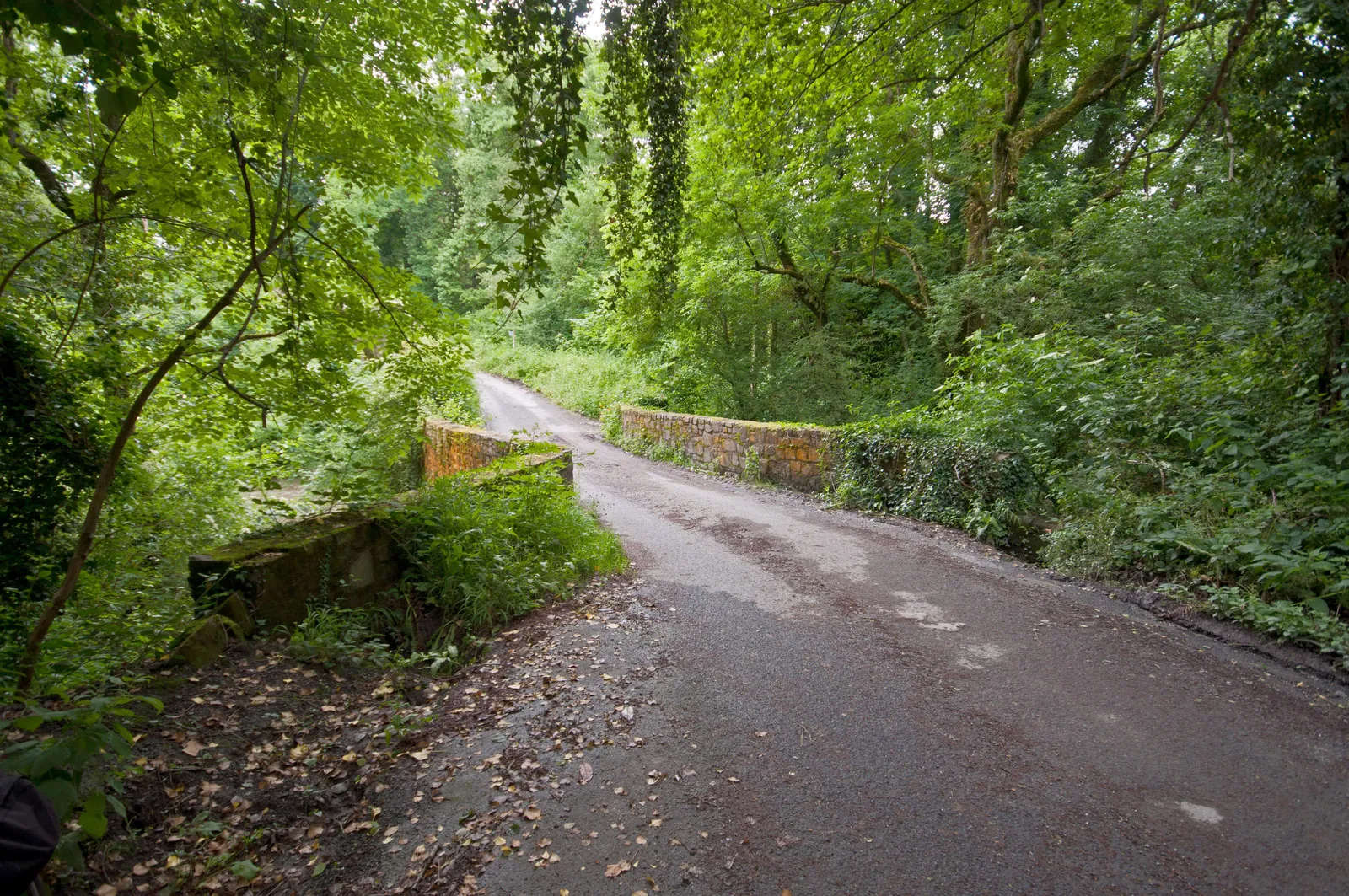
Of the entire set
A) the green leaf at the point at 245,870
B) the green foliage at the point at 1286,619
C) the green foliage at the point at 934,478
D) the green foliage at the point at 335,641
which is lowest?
the green leaf at the point at 245,870

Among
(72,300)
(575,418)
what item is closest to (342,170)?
(72,300)

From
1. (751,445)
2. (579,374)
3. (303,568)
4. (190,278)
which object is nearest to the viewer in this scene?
(303,568)

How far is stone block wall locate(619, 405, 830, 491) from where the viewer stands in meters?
9.42

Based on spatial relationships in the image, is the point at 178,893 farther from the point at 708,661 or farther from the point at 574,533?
the point at 574,533

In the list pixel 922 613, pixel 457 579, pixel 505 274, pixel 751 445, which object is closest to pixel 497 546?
pixel 457 579

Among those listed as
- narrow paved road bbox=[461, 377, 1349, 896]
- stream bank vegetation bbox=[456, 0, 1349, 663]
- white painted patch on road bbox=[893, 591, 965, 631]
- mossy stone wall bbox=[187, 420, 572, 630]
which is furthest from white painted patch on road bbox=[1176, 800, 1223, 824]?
mossy stone wall bbox=[187, 420, 572, 630]

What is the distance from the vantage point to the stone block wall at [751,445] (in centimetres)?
942

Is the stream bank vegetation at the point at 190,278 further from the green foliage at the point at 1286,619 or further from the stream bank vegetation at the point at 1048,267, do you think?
the green foliage at the point at 1286,619

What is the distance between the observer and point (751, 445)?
34.7ft

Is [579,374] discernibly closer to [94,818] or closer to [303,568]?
[303,568]

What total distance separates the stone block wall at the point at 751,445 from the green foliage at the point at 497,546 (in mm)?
3985

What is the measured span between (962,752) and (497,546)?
396 centimetres

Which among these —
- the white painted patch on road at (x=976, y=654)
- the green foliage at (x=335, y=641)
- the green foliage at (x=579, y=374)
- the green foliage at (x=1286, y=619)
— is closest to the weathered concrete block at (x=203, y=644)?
the green foliage at (x=335, y=641)

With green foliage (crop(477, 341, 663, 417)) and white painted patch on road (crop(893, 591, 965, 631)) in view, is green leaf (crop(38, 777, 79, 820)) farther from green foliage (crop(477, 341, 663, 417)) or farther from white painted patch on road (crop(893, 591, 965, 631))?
green foliage (crop(477, 341, 663, 417))
